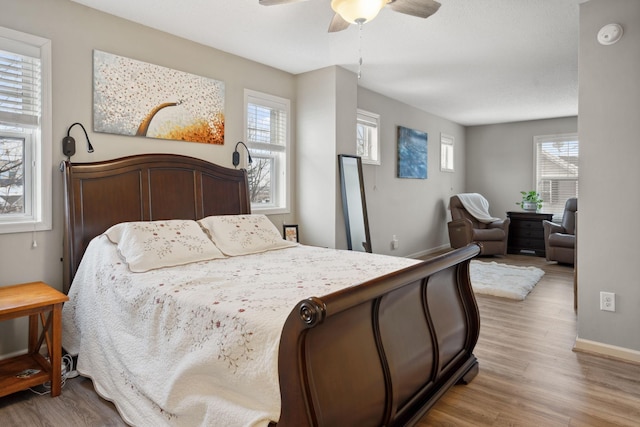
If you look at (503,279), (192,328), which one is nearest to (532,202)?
(503,279)

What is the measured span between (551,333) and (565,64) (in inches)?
110

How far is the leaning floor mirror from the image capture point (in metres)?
4.26

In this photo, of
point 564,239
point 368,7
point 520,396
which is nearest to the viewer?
point 368,7

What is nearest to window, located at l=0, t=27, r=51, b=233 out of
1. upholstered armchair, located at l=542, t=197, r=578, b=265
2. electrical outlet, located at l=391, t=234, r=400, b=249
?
electrical outlet, located at l=391, t=234, r=400, b=249

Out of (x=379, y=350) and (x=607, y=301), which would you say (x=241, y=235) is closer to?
(x=379, y=350)

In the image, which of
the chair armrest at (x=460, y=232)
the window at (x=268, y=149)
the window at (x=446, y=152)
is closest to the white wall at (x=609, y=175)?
the window at (x=268, y=149)

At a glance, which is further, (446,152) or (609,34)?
(446,152)

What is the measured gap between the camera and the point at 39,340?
2389 millimetres

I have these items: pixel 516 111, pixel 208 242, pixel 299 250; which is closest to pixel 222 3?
pixel 208 242

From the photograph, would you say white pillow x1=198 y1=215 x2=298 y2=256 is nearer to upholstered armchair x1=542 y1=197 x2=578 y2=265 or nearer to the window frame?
the window frame

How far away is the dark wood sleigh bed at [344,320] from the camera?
1.22 metres

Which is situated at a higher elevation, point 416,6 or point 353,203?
point 416,6

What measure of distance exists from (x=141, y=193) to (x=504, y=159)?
6.79m

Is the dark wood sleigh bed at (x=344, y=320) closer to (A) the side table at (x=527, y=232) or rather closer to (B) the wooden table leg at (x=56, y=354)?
(B) the wooden table leg at (x=56, y=354)
